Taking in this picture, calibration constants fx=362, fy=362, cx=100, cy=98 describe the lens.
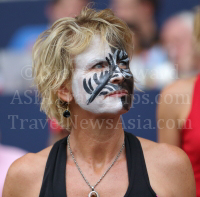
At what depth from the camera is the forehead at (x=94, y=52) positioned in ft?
7.35

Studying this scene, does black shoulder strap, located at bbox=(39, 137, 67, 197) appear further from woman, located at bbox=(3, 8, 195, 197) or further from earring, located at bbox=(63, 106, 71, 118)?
earring, located at bbox=(63, 106, 71, 118)

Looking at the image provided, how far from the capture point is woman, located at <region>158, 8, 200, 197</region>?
8.02ft

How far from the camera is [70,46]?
2.25 meters

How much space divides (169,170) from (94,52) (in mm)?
843

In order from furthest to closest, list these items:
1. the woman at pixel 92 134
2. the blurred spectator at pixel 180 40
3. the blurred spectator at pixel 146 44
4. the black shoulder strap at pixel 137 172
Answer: the blurred spectator at pixel 146 44
the blurred spectator at pixel 180 40
the woman at pixel 92 134
the black shoulder strap at pixel 137 172

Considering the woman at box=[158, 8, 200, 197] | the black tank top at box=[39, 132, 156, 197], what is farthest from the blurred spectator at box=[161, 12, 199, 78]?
the black tank top at box=[39, 132, 156, 197]

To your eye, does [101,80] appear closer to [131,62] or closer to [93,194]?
[93,194]

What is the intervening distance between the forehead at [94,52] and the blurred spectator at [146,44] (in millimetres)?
1707

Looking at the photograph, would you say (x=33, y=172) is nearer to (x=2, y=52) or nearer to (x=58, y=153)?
(x=58, y=153)

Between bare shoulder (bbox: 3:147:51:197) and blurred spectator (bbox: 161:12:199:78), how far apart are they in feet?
6.81

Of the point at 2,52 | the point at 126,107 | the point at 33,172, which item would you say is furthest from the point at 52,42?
the point at 2,52

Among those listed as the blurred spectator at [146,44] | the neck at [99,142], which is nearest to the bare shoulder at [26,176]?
the neck at [99,142]

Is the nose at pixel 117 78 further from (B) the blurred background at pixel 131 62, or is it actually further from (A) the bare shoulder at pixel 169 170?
(B) the blurred background at pixel 131 62

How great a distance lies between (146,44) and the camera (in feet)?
13.1
